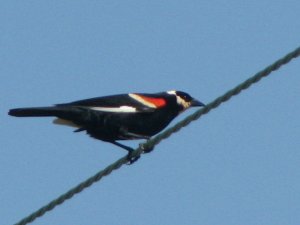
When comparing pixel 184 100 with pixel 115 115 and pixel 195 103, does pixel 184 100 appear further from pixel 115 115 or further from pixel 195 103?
pixel 115 115

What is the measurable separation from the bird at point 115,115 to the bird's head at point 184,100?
0.93ft

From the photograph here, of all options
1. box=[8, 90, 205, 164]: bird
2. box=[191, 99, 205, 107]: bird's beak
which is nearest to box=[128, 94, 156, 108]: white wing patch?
box=[8, 90, 205, 164]: bird

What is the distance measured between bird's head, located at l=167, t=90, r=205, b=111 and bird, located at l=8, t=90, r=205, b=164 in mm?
283

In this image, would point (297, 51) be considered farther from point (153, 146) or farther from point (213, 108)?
point (153, 146)

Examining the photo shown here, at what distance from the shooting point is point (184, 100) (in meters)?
10.5

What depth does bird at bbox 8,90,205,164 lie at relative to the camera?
9055 mm

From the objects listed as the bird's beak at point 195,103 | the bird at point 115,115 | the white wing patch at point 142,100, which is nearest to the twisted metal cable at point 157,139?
the bird at point 115,115

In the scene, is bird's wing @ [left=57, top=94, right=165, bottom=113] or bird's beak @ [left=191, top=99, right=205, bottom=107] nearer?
bird's wing @ [left=57, top=94, right=165, bottom=113]

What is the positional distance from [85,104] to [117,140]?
602 mm

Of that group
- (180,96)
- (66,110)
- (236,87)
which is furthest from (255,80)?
(180,96)

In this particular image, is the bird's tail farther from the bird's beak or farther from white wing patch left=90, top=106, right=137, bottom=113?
the bird's beak

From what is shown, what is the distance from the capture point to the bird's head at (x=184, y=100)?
10380 millimetres

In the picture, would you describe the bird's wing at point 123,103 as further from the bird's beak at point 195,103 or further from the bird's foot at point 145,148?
the bird's foot at point 145,148

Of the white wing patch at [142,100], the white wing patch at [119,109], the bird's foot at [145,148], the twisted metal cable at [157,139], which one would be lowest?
the twisted metal cable at [157,139]
